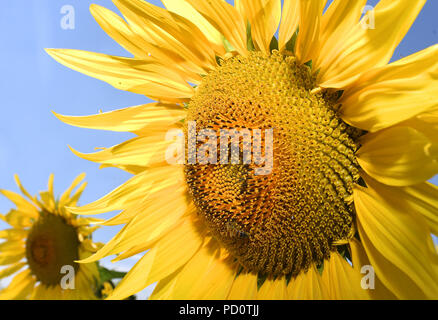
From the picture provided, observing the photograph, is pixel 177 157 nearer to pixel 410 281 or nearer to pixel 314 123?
pixel 314 123

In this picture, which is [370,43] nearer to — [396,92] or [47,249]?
[396,92]

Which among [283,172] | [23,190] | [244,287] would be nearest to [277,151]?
[283,172]

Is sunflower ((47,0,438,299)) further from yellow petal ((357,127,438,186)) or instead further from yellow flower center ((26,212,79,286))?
yellow flower center ((26,212,79,286))

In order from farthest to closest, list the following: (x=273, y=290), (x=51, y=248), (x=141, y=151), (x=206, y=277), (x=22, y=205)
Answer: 1. (x=22, y=205)
2. (x=51, y=248)
3. (x=141, y=151)
4. (x=206, y=277)
5. (x=273, y=290)

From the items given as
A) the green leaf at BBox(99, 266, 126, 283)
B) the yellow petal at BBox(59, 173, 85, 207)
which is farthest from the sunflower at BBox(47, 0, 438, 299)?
the yellow petal at BBox(59, 173, 85, 207)

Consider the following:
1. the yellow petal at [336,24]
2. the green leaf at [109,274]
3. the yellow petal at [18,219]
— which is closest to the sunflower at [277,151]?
the yellow petal at [336,24]

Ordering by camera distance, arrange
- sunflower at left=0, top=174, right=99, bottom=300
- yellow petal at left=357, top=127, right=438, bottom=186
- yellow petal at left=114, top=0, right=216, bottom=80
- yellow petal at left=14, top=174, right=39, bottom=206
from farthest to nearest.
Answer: yellow petal at left=14, top=174, right=39, bottom=206
sunflower at left=0, top=174, right=99, bottom=300
yellow petal at left=114, top=0, right=216, bottom=80
yellow petal at left=357, top=127, right=438, bottom=186
